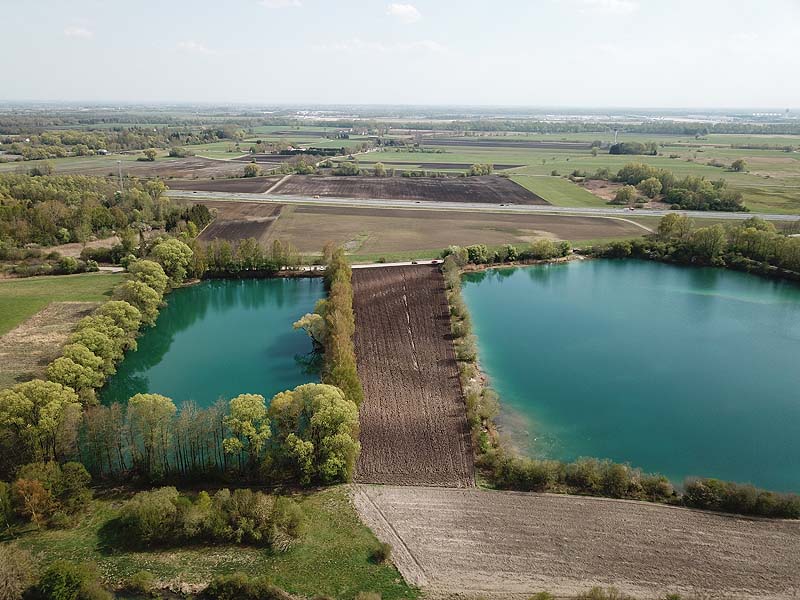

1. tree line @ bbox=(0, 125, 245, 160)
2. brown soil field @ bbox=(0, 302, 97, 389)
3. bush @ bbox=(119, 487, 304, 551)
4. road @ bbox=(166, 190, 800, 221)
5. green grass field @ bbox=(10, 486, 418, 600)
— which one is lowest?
green grass field @ bbox=(10, 486, 418, 600)

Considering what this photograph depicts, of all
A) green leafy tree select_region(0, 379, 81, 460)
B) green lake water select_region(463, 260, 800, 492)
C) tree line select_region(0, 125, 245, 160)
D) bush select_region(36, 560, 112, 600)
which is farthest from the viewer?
tree line select_region(0, 125, 245, 160)

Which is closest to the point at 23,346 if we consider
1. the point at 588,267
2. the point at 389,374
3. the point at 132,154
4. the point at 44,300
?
the point at 44,300

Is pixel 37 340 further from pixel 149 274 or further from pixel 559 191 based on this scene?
pixel 559 191

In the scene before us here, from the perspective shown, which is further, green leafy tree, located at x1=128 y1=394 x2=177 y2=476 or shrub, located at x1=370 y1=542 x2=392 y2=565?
green leafy tree, located at x1=128 y1=394 x2=177 y2=476

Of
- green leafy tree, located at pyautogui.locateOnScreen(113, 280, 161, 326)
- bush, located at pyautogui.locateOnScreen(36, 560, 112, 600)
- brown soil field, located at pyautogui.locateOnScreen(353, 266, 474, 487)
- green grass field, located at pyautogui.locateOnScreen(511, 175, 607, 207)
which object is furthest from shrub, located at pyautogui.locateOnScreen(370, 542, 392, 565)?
green grass field, located at pyautogui.locateOnScreen(511, 175, 607, 207)

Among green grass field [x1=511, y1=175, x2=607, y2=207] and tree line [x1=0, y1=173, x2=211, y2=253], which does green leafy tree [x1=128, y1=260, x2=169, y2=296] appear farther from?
green grass field [x1=511, y1=175, x2=607, y2=207]

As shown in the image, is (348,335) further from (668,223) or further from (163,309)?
(668,223)

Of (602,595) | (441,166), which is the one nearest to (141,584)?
(602,595)
